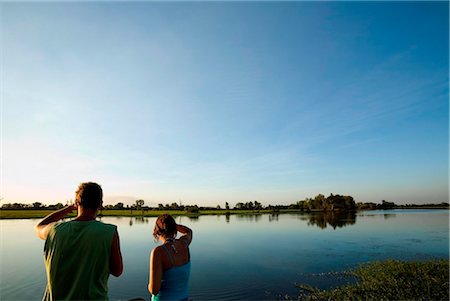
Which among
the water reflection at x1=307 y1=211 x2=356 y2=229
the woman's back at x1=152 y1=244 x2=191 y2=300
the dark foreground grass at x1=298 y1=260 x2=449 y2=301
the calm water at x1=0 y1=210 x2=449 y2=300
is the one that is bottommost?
the water reflection at x1=307 y1=211 x2=356 y2=229

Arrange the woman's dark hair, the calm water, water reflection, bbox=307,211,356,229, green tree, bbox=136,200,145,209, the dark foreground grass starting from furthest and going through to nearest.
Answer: green tree, bbox=136,200,145,209 < water reflection, bbox=307,211,356,229 < the calm water < the dark foreground grass < the woman's dark hair

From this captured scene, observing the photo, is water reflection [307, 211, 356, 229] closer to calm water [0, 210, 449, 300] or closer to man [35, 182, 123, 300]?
calm water [0, 210, 449, 300]

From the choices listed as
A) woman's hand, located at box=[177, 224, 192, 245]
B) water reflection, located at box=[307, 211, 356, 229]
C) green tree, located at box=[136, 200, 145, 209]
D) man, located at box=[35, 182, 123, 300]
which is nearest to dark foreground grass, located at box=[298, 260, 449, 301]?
woman's hand, located at box=[177, 224, 192, 245]

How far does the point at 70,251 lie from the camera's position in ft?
9.12

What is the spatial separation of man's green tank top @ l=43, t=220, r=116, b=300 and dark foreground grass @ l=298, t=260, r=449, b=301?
12.0 metres

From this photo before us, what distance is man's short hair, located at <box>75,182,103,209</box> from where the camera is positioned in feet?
9.94

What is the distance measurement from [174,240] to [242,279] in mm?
13969

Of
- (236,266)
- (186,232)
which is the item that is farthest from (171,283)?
(236,266)

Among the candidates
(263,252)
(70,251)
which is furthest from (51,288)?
(263,252)

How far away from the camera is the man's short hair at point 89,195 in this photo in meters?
3.03

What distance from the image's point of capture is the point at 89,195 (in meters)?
3.07

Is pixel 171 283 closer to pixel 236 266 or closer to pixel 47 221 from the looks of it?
pixel 47 221

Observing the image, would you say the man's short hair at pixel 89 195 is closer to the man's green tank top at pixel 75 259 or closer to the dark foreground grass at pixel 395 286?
the man's green tank top at pixel 75 259

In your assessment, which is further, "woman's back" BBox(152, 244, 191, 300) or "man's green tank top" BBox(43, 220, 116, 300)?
"woman's back" BBox(152, 244, 191, 300)
